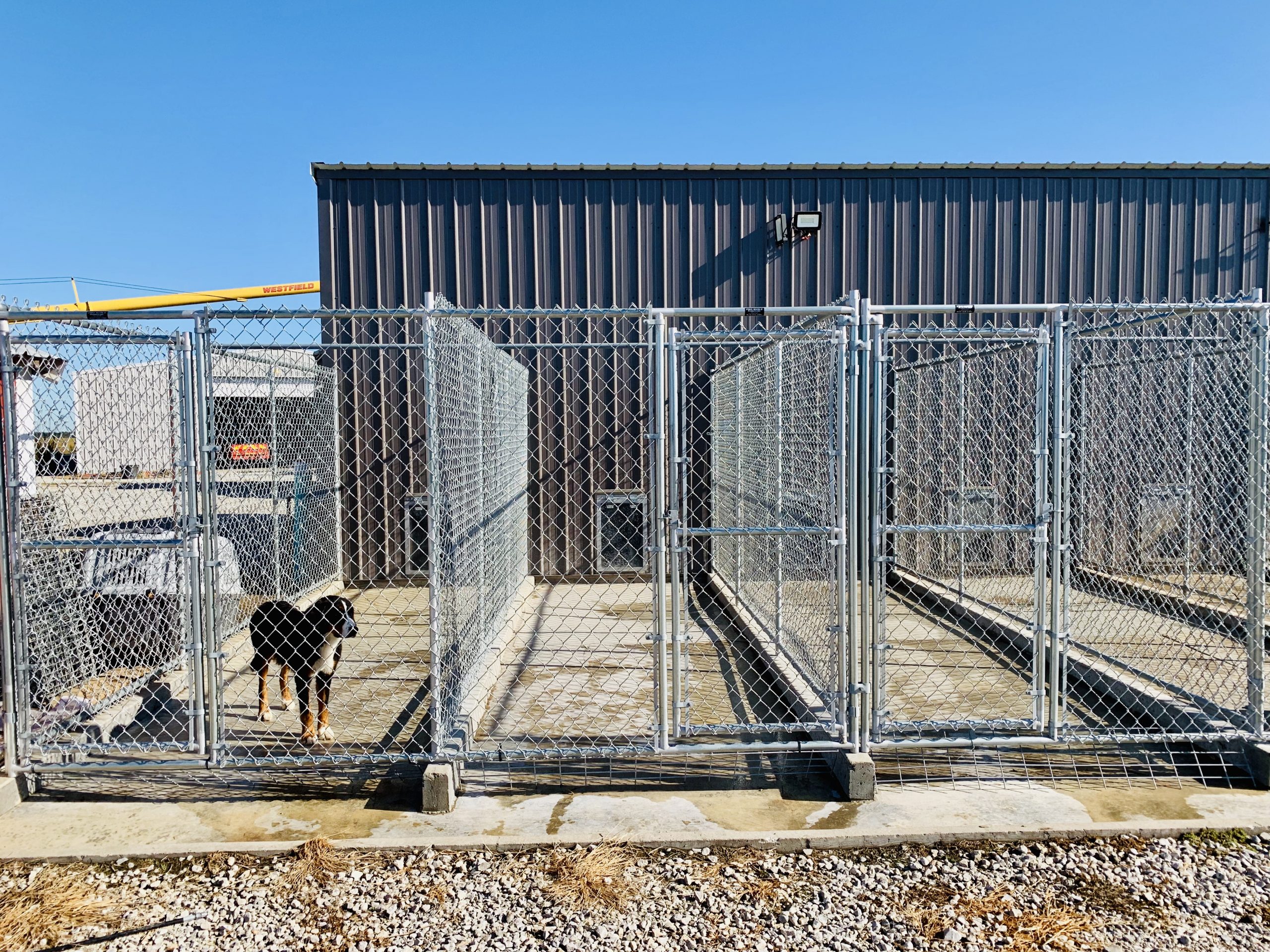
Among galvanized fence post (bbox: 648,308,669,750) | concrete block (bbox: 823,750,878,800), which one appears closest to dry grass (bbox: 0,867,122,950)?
galvanized fence post (bbox: 648,308,669,750)

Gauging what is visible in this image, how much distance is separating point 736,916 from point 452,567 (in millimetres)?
2244

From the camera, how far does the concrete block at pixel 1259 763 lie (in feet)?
13.5

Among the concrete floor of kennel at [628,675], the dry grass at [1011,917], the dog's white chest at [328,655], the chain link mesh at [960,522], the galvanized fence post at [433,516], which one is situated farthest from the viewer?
the chain link mesh at [960,522]

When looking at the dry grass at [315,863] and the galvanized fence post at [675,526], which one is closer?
the dry grass at [315,863]

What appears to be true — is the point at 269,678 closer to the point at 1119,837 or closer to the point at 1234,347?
the point at 1119,837

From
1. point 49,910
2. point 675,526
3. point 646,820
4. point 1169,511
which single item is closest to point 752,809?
point 646,820

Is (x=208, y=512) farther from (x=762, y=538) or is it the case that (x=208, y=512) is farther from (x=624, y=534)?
(x=624, y=534)

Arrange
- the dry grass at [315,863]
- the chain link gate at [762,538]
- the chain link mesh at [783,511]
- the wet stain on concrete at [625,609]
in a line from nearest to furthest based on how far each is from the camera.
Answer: the dry grass at [315,863] < the chain link gate at [762,538] < the chain link mesh at [783,511] < the wet stain on concrete at [625,609]

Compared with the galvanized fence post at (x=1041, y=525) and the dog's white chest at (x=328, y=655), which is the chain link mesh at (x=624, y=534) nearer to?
the galvanized fence post at (x=1041, y=525)

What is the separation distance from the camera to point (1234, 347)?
5.41m

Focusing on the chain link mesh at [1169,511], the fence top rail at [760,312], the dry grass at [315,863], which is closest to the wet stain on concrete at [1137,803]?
the chain link mesh at [1169,511]

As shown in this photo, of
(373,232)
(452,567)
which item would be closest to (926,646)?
(452,567)

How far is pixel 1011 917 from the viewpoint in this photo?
125 inches

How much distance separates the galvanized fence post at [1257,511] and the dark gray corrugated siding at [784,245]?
5415 mm
